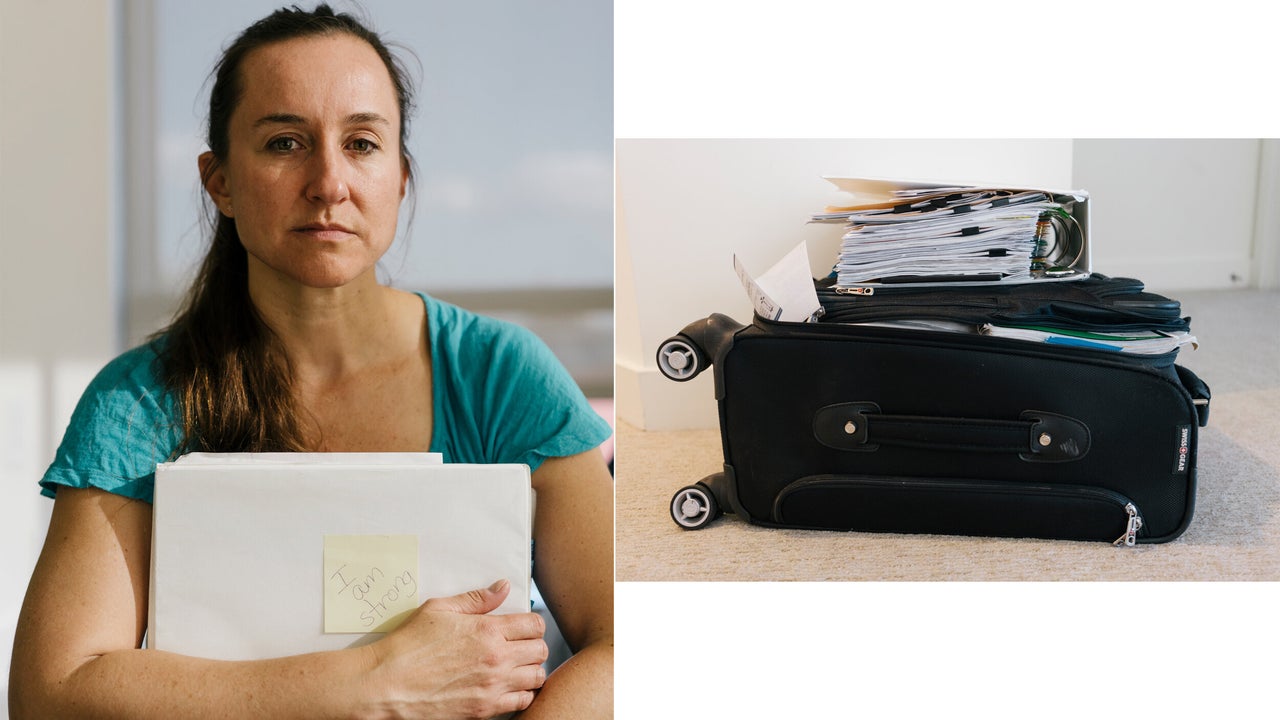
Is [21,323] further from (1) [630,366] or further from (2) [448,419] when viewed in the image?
(1) [630,366]

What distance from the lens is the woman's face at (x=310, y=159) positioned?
1.04 m

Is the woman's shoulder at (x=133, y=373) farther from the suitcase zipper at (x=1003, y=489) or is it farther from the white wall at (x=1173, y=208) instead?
the white wall at (x=1173, y=208)

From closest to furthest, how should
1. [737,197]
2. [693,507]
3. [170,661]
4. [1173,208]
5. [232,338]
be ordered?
Result: [170,661] → [232,338] → [693,507] → [737,197] → [1173,208]

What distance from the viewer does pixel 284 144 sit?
104 cm

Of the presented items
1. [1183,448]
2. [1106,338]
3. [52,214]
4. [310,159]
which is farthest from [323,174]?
[1183,448]

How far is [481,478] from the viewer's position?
1.01 meters

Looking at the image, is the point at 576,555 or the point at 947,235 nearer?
the point at 576,555

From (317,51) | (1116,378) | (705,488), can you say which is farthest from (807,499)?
(317,51)

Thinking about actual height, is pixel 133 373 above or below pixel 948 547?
above

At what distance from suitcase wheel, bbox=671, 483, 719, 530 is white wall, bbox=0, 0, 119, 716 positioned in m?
0.87

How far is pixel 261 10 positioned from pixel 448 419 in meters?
0.47

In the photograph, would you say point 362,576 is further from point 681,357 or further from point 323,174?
point 681,357

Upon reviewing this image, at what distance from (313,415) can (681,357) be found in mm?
666

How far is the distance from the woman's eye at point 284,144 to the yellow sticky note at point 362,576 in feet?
1.26
